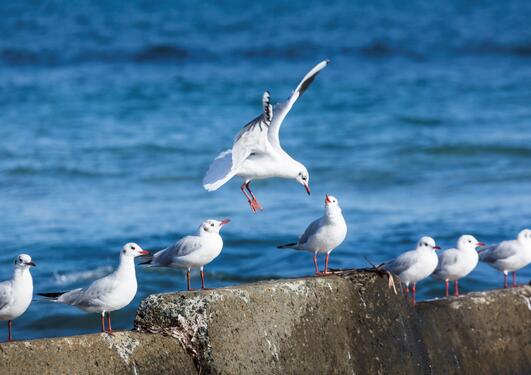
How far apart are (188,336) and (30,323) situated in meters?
4.33

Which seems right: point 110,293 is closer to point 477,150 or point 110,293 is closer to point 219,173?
point 219,173

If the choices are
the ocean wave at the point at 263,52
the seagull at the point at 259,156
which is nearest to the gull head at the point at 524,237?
the seagull at the point at 259,156

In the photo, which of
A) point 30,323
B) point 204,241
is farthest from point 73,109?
point 204,241

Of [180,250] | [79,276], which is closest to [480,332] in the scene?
[180,250]

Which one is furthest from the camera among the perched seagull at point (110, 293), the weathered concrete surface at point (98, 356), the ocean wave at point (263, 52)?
the ocean wave at point (263, 52)

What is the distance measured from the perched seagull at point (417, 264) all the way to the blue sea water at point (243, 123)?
3.12m

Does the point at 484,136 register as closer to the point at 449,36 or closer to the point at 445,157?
the point at 445,157

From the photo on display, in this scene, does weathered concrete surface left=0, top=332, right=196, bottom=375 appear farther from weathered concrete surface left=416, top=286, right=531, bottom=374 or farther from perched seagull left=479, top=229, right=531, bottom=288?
perched seagull left=479, top=229, right=531, bottom=288

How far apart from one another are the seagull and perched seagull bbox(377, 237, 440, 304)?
3.48ft

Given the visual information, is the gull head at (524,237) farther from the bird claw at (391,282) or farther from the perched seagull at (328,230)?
the bird claw at (391,282)

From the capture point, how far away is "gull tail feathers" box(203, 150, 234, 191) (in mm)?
7570

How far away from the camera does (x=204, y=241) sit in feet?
21.4

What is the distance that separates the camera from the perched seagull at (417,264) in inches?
284

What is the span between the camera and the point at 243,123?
71.8 feet
